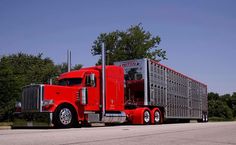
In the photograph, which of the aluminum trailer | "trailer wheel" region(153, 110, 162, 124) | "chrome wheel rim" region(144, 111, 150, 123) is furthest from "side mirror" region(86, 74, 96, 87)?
"trailer wheel" region(153, 110, 162, 124)

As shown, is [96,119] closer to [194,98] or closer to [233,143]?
[233,143]

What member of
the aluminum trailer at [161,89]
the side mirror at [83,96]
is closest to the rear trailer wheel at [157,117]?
the aluminum trailer at [161,89]

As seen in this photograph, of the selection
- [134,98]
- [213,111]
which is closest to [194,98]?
[134,98]

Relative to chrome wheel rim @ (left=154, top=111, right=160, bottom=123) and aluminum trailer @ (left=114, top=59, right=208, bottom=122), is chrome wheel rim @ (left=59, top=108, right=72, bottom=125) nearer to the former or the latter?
aluminum trailer @ (left=114, top=59, right=208, bottom=122)

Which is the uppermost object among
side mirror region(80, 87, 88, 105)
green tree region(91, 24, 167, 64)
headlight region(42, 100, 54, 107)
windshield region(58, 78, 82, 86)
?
green tree region(91, 24, 167, 64)

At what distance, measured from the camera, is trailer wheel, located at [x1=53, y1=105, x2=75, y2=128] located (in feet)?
51.5

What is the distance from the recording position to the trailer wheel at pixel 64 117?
15.7 metres

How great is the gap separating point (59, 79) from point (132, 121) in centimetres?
494

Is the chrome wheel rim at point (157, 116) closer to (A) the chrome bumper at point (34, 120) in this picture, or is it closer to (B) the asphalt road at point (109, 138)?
(A) the chrome bumper at point (34, 120)

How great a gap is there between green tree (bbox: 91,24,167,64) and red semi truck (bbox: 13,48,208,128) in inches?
721

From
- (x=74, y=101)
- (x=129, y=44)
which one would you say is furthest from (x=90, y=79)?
(x=129, y=44)

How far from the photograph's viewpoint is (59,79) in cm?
1862

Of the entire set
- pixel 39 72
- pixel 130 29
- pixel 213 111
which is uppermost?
pixel 130 29

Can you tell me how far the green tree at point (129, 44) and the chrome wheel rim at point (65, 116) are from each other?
28270 mm
